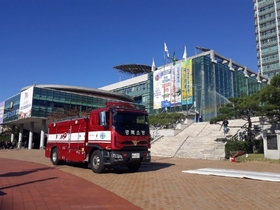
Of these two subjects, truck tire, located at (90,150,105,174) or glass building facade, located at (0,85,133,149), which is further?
glass building facade, located at (0,85,133,149)

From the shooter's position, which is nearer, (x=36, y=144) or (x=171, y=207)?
(x=171, y=207)

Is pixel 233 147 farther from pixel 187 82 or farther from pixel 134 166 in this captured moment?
pixel 187 82

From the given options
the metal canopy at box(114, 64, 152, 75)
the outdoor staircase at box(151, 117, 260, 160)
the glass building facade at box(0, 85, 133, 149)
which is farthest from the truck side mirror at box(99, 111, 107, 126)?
the metal canopy at box(114, 64, 152, 75)

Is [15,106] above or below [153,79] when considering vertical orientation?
below

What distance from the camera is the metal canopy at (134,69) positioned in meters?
69.8

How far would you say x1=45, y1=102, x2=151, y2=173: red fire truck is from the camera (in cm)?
1065

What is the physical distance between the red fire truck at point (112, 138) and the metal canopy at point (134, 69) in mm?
57949

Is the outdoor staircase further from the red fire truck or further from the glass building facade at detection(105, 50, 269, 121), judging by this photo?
the glass building facade at detection(105, 50, 269, 121)

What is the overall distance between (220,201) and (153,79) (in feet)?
171

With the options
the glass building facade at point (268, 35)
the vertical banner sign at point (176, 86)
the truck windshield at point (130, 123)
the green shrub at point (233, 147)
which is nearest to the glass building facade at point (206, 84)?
the vertical banner sign at point (176, 86)

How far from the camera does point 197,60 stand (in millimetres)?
49594

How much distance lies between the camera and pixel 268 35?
87.5 metres

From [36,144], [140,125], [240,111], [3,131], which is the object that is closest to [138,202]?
[140,125]

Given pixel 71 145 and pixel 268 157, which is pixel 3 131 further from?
pixel 268 157
